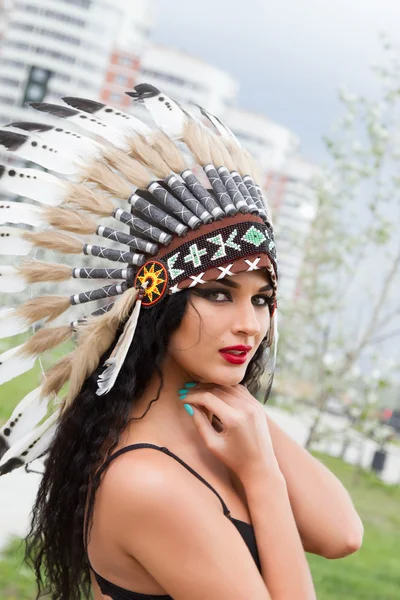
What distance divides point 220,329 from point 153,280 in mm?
210

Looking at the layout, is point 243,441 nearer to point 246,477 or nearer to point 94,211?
point 246,477

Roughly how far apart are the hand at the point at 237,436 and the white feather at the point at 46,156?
2.32 feet

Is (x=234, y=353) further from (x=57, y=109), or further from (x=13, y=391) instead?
(x=13, y=391)

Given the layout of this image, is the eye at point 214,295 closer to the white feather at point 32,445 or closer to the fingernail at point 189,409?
the fingernail at point 189,409

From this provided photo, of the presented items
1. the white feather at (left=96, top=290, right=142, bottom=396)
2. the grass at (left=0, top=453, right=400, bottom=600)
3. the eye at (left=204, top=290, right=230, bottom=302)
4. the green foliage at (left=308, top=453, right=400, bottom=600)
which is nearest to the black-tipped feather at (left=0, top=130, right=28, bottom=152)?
the white feather at (left=96, top=290, right=142, bottom=396)

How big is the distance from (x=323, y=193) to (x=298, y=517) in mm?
7808

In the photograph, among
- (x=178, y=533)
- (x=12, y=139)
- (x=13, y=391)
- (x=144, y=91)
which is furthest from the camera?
(x=13, y=391)

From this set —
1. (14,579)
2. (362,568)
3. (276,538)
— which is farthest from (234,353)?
(362,568)

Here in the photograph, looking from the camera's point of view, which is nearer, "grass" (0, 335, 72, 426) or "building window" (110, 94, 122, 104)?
"grass" (0, 335, 72, 426)

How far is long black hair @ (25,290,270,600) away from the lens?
2078 millimetres

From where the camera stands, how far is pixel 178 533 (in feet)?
6.15

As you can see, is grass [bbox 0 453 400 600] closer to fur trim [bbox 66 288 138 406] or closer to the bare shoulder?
fur trim [bbox 66 288 138 406]

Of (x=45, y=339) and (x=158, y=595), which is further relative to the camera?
(x=45, y=339)

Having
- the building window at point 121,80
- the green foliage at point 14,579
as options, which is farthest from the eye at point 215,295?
the building window at point 121,80
